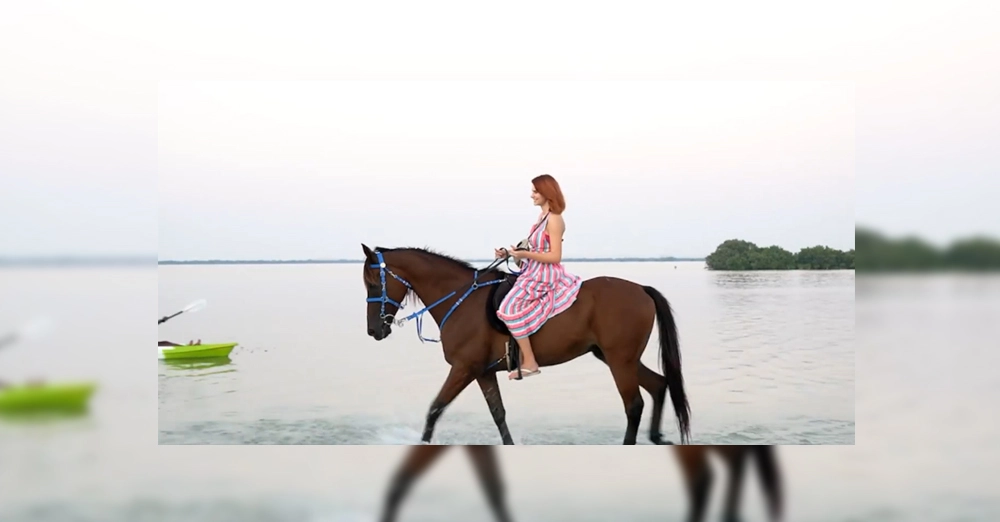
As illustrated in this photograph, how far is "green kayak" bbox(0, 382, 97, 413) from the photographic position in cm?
765

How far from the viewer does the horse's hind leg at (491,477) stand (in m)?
5.93

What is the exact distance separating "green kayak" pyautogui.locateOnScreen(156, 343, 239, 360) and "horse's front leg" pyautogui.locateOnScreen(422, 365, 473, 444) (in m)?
3.56

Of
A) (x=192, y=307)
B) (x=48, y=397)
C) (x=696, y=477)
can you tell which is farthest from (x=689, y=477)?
(x=48, y=397)

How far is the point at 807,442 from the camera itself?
24.0 feet

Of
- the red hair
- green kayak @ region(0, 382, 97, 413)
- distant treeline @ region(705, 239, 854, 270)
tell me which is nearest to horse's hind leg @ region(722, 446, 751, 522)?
distant treeline @ region(705, 239, 854, 270)

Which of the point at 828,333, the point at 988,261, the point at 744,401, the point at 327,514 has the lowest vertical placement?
the point at 327,514

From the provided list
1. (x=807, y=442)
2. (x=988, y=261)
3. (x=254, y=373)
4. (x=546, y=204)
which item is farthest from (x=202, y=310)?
(x=988, y=261)

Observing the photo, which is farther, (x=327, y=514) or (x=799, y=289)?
(x=799, y=289)

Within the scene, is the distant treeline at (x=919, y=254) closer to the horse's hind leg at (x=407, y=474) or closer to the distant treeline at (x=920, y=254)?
the distant treeline at (x=920, y=254)

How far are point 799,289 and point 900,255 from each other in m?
2.45

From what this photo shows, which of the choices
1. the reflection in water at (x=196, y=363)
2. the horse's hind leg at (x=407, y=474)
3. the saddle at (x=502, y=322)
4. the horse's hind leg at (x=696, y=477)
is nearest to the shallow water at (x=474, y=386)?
the reflection in water at (x=196, y=363)

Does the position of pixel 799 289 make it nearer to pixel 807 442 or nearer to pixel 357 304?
pixel 807 442

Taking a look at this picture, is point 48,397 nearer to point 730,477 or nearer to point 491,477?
point 491,477

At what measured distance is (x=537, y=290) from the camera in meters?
6.04
